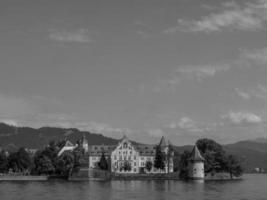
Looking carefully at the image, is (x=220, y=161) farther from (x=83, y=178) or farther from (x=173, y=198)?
(x=173, y=198)

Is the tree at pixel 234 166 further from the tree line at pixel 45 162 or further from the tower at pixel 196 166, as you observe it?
the tree line at pixel 45 162

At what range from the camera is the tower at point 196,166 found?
12744cm

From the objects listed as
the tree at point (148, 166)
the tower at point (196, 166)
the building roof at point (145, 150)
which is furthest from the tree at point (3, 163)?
the tower at point (196, 166)

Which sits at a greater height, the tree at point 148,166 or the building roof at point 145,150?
the building roof at point 145,150

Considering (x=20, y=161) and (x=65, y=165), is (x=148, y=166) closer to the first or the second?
(x=65, y=165)

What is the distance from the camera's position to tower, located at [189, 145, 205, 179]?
127438 mm

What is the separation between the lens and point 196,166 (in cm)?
12812

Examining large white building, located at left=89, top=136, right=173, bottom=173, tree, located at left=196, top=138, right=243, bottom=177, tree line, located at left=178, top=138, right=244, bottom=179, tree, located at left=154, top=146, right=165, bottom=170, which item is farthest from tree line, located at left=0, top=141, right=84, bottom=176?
tree, located at left=196, top=138, right=243, bottom=177

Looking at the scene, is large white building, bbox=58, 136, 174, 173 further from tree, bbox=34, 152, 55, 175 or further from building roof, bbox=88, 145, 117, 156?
tree, bbox=34, 152, 55, 175

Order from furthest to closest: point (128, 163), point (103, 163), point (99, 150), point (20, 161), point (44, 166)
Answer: point (99, 150), point (128, 163), point (20, 161), point (103, 163), point (44, 166)

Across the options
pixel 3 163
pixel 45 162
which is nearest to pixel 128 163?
pixel 45 162

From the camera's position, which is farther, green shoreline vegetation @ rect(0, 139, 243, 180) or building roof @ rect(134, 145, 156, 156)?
building roof @ rect(134, 145, 156, 156)

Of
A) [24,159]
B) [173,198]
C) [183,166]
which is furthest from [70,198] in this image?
[24,159]

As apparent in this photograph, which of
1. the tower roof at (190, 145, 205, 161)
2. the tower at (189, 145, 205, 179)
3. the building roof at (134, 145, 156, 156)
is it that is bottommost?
the tower at (189, 145, 205, 179)
